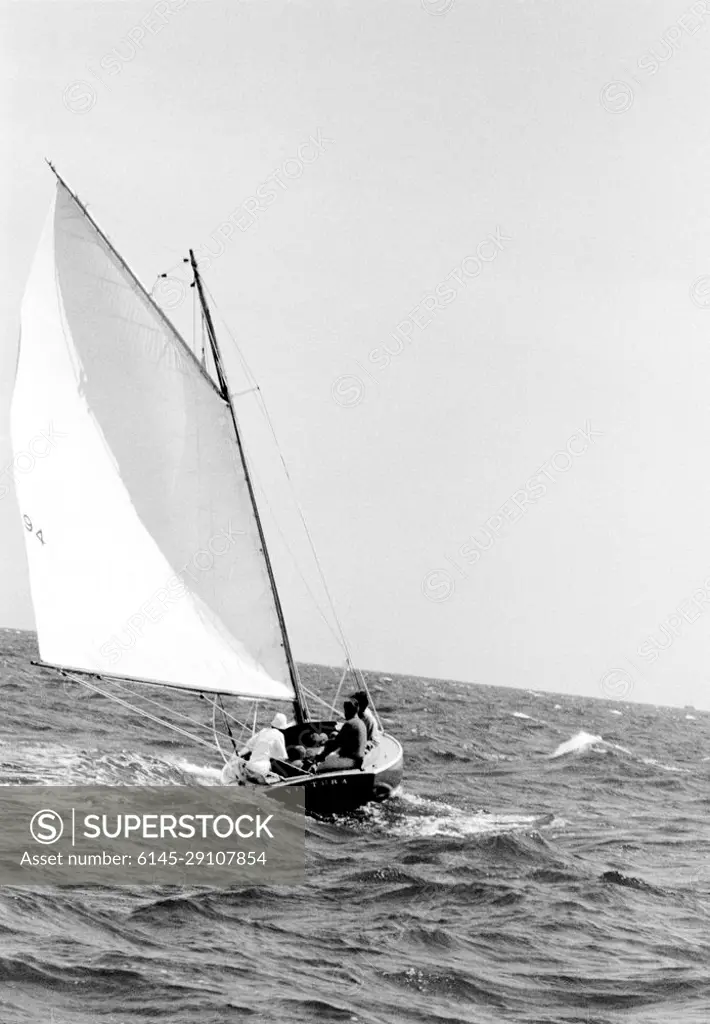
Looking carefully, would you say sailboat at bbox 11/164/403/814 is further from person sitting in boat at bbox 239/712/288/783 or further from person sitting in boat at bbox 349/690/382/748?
person sitting in boat at bbox 349/690/382/748

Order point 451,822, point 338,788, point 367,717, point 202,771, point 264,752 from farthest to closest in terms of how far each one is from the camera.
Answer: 1. point 202,771
2. point 367,717
3. point 451,822
4. point 264,752
5. point 338,788

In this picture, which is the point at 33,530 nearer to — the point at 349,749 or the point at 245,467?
the point at 245,467

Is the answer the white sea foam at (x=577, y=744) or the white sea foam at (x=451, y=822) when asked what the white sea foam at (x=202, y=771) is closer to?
the white sea foam at (x=451, y=822)

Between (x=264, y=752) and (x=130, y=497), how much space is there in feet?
16.2

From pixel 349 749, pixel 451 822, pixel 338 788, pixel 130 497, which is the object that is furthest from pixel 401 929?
pixel 130 497

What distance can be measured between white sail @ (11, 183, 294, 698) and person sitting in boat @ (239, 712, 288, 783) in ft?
3.15

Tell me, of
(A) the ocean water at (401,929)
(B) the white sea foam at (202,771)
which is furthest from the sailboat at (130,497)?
(B) the white sea foam at (202,771)

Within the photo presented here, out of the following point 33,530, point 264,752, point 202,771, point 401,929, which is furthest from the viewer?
point 202,771

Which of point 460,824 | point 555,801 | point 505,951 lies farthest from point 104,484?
point 555,801

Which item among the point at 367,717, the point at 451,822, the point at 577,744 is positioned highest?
the point at 367,717

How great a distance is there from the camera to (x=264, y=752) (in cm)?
1889

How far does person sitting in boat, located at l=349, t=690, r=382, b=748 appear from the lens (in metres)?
20.2

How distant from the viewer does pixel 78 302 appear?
18.6 meters

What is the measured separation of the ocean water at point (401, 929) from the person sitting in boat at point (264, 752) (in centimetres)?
127
